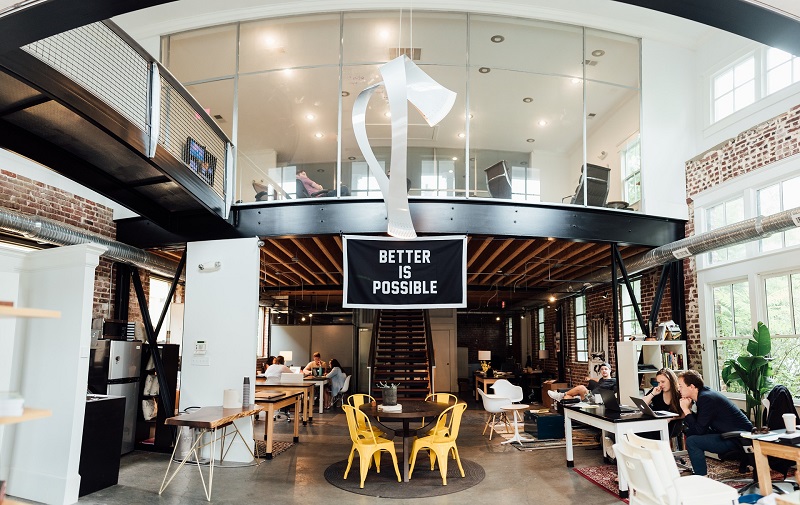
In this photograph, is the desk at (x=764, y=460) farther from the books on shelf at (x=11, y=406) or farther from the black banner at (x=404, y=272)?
the books on shelf at (x=11, y=406)

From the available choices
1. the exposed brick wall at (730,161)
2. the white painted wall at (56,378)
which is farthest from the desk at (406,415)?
the exposed brick wall at (730,161)

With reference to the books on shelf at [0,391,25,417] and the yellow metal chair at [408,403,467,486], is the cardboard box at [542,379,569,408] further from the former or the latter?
the books on shelf at [0,391,25,417]

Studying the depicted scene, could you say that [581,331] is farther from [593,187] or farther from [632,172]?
[593,187]

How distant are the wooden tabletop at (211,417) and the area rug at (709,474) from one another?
14.0ft

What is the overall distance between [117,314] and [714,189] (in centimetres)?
969

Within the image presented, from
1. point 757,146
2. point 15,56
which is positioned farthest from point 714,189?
point 15,56

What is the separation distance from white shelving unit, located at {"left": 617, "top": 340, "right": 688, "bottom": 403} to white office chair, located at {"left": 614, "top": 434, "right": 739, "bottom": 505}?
3.89 metres

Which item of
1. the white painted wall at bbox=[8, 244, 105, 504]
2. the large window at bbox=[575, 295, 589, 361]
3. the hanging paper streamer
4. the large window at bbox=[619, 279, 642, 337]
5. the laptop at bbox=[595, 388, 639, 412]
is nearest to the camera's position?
the hanging paper streamer

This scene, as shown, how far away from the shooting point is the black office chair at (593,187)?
8.84m

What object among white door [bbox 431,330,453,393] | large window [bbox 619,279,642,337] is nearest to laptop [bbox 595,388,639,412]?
large window [bbox 619,279,642,337]

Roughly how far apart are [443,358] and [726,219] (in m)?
12.0

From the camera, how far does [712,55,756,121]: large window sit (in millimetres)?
8695

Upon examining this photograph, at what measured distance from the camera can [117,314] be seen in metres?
9.57

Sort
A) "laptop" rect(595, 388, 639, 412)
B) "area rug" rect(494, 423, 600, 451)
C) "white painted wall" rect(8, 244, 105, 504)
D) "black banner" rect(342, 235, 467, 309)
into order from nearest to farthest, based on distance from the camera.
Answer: "white painted wall" rect(8, 244, 105, 504) < "laptop" rect(595, 388, 639, 412) < "black banner" rect(342, 235, 467, 309) < "area rug" rect(494, 423, 600, 451)
